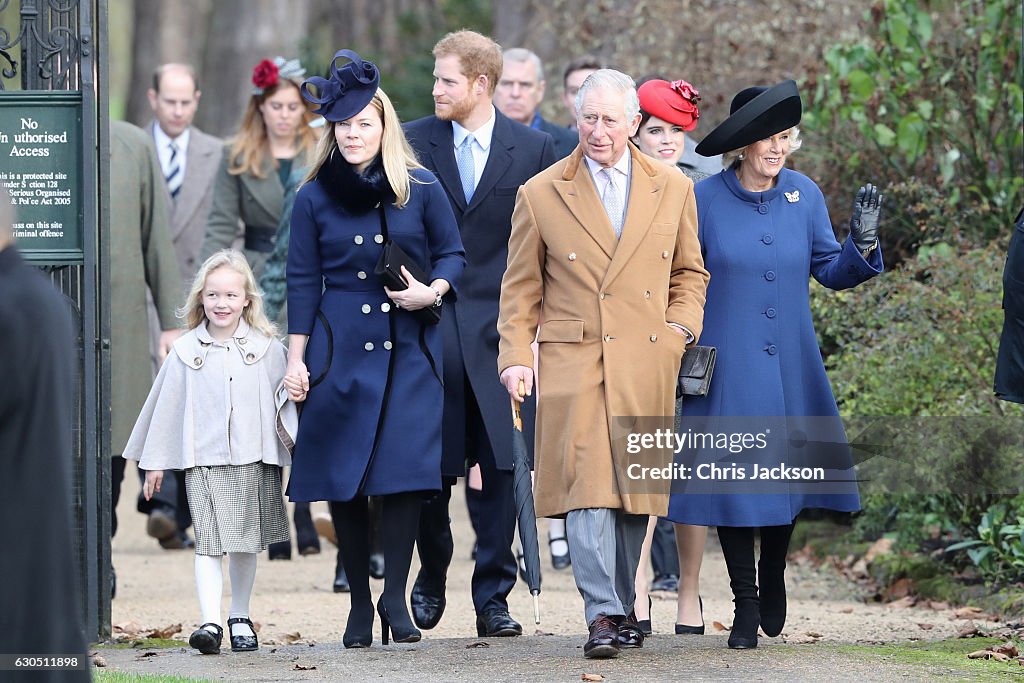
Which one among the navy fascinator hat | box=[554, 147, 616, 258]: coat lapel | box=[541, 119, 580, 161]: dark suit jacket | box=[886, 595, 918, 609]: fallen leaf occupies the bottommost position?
box=[886, 595, 918, 609]: fallen leaf

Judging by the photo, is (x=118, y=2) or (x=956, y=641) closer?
(x=956, y=641)

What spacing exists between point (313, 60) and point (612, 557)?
14911 mm

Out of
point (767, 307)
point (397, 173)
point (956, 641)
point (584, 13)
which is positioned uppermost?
point (584, 13)

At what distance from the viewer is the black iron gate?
7.18m

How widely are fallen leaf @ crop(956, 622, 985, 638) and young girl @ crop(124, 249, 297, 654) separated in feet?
8.78

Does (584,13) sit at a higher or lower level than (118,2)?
lower

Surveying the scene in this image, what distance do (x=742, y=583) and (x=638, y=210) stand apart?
1.35m

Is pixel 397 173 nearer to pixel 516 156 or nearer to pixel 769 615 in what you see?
pixel 516 156

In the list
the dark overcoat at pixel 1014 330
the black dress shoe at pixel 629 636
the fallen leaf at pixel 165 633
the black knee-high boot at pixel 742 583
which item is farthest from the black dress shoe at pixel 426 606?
the dark overcoat at pixel 1014 330

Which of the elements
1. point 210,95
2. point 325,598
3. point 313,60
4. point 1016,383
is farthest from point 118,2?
point 1016,383

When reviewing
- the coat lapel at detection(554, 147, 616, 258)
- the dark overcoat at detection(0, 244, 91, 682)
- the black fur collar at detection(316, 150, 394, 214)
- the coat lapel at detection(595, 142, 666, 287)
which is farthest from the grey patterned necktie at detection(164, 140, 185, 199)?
the dark overcoat at detection(0, 244, 91, 682)

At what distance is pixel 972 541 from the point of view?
350 inches

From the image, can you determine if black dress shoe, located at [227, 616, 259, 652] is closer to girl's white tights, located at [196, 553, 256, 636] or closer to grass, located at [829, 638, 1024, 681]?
girl's white tights, located at [196, 553, 256, 636]

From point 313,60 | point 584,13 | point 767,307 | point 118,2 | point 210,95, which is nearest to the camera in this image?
point 767,307
